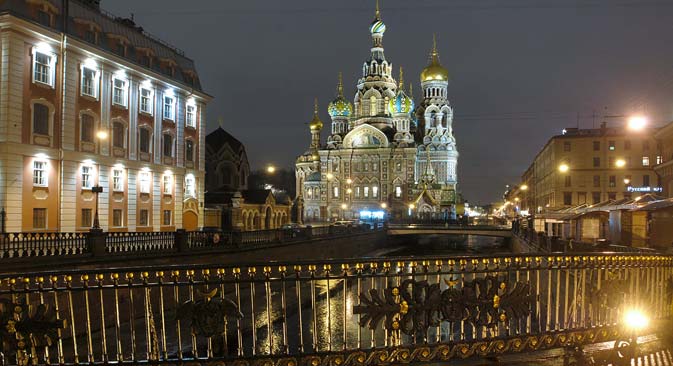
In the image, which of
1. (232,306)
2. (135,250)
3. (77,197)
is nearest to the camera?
(232,306)

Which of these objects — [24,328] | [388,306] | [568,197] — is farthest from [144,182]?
[568,197]

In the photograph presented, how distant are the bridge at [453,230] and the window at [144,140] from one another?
127 ft

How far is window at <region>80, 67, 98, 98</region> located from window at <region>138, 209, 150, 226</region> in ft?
27.6

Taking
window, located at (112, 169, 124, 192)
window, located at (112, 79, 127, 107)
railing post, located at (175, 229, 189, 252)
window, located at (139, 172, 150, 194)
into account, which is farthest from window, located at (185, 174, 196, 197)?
railing post, located at (175, 229, 189, 252)

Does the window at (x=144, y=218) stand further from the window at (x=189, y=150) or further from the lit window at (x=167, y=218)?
the window at (x=189, y=150)

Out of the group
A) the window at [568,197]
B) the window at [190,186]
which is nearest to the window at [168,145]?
the window at [190,186]

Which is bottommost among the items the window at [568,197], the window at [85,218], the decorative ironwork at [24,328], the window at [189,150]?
the decorative ironwork at [24,328]

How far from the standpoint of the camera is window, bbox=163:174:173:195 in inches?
1566

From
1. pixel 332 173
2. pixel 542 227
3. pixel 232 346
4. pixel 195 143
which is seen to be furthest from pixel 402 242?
pixel 232 346

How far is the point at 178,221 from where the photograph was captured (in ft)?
135

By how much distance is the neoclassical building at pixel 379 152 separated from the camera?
104500mm

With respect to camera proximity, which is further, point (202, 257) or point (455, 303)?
point (202, 257)

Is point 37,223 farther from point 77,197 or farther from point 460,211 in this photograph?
point 460,211

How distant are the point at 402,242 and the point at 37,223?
183 ft
